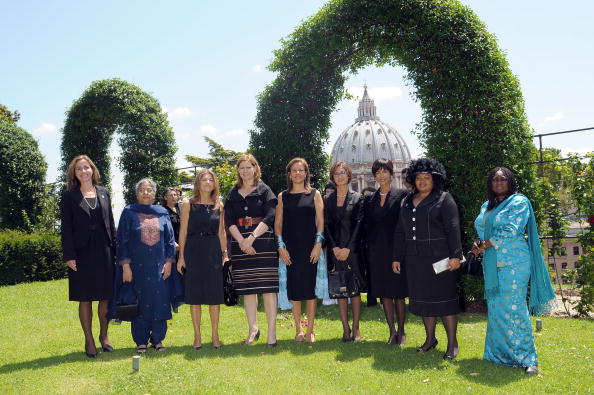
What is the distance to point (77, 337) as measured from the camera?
24.4 feet

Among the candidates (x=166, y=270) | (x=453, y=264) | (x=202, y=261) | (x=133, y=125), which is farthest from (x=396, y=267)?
(x=133, y=125)

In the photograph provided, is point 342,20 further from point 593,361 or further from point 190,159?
point 190,159

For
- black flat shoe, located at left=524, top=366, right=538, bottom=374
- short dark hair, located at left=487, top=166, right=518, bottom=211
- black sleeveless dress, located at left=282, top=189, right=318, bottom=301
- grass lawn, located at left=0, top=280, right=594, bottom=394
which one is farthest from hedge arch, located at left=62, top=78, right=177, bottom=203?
black flat shoe, located at left=524, top=366, right=538, bottom=374

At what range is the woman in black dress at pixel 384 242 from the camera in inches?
243

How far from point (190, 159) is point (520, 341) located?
46341 mm

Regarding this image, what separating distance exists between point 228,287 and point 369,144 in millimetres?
114665

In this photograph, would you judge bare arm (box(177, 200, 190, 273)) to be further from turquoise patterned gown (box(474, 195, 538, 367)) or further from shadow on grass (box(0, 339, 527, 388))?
turquoise patterned gown (box(474, 195, 538, 367))

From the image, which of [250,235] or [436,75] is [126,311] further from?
A: [436,75]

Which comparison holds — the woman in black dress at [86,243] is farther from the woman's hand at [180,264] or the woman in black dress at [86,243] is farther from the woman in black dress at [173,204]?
the woman in black dress at [173,204]

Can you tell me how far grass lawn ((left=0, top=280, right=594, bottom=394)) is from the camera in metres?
4.79

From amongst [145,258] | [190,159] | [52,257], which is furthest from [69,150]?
[190,159]

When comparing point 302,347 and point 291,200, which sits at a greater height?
point 291,200

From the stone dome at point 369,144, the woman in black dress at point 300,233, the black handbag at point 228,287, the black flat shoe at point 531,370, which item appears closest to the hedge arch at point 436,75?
the woman in black dress at point 300,233

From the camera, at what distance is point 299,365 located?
5.52 metres
